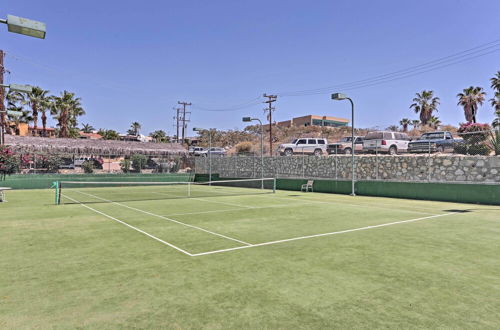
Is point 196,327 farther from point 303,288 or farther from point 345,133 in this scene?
point 345,133

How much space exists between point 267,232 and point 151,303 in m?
5.44

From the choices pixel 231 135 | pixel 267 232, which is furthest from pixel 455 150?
pixel 231 135

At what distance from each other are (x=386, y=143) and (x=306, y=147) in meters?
8.67

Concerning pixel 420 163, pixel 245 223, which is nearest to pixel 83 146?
pixel 420 163

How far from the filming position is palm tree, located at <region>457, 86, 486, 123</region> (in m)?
52.5

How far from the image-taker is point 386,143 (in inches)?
1097

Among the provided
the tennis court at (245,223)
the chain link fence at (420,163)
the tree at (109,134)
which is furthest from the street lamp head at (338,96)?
the tree at (109,134)

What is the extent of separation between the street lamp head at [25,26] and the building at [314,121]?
3062 inches

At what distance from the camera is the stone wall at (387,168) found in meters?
19.7

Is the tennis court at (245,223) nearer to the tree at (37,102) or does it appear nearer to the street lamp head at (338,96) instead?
the street lamp head at (338,96)

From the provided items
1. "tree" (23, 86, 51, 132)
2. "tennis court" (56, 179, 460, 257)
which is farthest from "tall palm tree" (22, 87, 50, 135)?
"tennis court" (56, 179, 460, 257)

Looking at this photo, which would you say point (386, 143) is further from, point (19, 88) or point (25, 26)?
point (25, 26)

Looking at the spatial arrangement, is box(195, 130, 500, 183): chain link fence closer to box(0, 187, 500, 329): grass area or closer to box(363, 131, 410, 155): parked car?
box(363, 131, 410, 155): parked car

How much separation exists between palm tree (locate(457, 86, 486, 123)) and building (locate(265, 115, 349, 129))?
32.2 m
